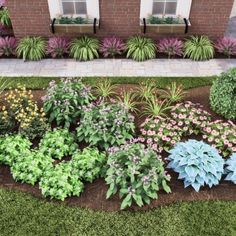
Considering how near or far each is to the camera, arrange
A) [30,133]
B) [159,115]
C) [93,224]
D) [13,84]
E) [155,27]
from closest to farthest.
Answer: [93,224] → [30,133] → [159,115] → [13,84] → [155,27]

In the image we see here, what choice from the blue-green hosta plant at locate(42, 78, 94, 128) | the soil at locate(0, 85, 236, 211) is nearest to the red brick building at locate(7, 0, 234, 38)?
the blue-green hosta plant at locate(42, 78, 94, 128)

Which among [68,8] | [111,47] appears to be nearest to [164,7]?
[111,47]

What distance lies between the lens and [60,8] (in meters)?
8.95

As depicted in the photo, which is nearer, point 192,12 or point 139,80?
point 139,80

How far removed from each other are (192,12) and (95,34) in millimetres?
2583

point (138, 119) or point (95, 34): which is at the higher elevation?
point (95, 34)

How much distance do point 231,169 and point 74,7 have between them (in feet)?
18.6

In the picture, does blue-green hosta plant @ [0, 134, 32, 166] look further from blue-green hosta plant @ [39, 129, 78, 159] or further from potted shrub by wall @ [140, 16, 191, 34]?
potted shrub by wall @ [140, 16, 191, 34]

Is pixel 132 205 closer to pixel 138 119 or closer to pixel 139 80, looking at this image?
pixel 138 119

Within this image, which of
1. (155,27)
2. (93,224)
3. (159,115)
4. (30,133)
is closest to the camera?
(93,224)

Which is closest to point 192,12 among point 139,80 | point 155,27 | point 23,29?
point 155,27

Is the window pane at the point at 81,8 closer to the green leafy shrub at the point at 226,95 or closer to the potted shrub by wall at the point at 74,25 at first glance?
the potted shrub by wall at the point at 74,25

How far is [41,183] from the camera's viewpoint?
5867 millimetres

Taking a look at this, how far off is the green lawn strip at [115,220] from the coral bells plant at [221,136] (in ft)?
3.48
